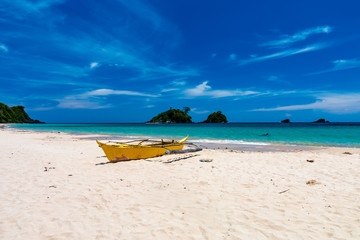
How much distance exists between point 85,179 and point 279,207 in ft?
21.7

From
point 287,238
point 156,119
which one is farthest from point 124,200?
point 156,119

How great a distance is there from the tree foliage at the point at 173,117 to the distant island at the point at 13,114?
104670mm

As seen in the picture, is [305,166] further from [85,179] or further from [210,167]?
[85,179]

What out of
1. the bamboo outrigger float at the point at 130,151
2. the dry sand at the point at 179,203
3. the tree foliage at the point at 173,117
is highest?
the tree foliage at the point at 173,117

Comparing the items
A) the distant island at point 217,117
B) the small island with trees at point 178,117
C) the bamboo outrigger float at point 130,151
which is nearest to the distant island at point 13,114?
the small island with trees at point 178,117

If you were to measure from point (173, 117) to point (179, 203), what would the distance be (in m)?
171

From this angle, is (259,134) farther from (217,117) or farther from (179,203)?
(217,117)

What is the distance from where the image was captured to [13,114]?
162 meters

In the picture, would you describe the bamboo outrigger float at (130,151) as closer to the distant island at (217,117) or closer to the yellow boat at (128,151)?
the yellow boat at (128,151)

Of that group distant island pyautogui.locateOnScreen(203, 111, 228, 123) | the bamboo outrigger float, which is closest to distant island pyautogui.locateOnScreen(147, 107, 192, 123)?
distant island pyautogui.locateOnScreen(203, 111, 228, 123)

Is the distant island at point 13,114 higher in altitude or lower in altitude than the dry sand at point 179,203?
higher

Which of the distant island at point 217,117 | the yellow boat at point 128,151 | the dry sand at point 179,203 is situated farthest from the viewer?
the distant island at point 217,117

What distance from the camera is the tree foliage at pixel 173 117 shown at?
582 feet

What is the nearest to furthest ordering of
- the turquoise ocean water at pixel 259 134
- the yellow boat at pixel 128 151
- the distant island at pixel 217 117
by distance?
the yellow boat at pixel 128 151 < the turquoise ocean water at pixel 259 134 < the distant island at pixel 217 117
